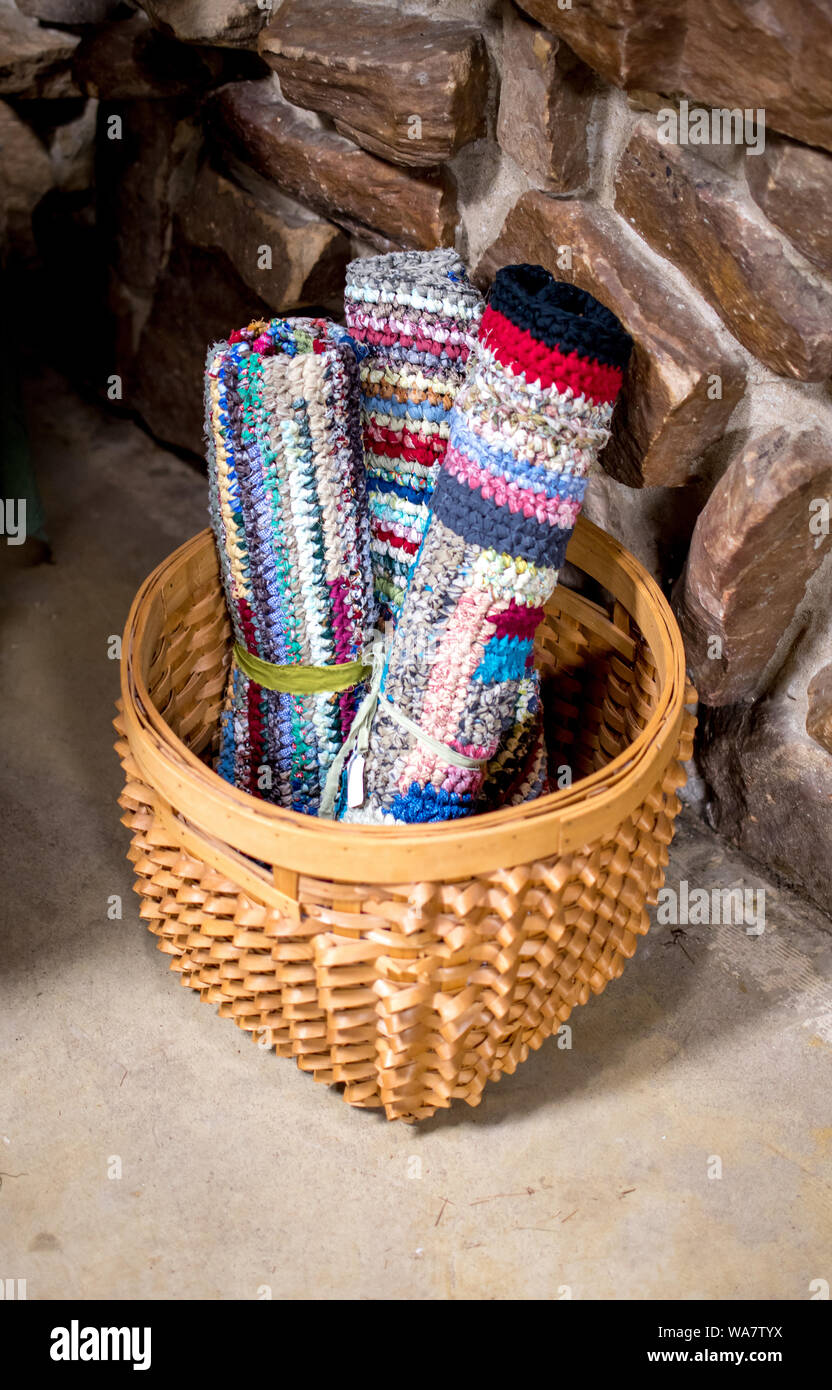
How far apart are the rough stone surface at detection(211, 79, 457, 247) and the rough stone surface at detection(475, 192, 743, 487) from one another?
0.34 feet

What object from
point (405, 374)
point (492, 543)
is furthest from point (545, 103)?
point (492, 543)

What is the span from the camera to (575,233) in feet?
3.00

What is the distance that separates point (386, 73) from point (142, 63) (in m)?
0.36

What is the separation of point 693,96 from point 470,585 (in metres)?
0.35

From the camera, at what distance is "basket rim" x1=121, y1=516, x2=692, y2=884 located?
74cm

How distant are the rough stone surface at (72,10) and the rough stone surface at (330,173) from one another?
16 cm

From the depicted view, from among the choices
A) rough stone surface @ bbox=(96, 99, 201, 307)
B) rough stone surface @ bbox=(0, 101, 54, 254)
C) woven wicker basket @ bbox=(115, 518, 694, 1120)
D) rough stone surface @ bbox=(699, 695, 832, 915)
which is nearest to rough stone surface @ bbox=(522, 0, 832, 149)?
woven wicker basket @ bbox=(115, 518, 694, 1120)

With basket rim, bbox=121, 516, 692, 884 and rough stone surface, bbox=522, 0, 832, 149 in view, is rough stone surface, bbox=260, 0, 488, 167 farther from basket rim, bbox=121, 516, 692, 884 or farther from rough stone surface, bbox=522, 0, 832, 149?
basket rim, bbox=121, 516, 692, 884

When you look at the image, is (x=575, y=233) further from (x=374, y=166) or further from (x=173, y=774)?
(x=173, y=774)

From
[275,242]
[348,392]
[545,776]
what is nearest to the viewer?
[348,392]

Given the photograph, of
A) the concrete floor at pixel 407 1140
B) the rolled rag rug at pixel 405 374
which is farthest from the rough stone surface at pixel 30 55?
the concrete floor at pixel 407 1140

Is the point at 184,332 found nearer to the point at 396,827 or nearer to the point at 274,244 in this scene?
the point at 274,244

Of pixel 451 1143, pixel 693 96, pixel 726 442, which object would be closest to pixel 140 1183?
pixel 451 1143

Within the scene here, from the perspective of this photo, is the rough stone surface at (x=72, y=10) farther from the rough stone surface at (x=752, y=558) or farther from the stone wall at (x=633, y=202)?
the rough stone surface at (x=752, y=558)
